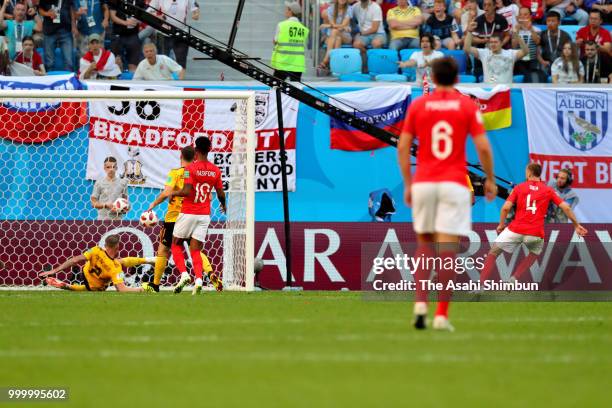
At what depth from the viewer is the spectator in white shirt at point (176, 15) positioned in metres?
22.2

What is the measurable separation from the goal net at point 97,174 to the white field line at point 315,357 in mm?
9980

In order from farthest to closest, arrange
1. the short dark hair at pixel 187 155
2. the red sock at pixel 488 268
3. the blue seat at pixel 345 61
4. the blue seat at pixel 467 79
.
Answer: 1. the blue seat at pixel 345 61
2. the blue seat at pixel 467 79
3. the red sock at pixel 488 268
4. the short dark hair at pixel 187 155

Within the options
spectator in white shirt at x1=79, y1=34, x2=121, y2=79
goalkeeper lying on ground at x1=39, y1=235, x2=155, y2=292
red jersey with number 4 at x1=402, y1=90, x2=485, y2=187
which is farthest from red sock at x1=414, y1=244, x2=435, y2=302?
spectator in white shirt at x1=79, y1=34, x2=121, y2=79

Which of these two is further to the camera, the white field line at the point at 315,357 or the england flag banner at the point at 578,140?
the england flag banner at the point at 578,140

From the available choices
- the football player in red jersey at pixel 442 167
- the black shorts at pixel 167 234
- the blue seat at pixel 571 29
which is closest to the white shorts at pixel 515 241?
the black shorts at pixel 167 234

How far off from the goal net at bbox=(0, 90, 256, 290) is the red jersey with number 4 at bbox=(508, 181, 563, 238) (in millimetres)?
4174

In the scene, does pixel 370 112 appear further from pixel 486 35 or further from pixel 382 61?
pixel 486 35

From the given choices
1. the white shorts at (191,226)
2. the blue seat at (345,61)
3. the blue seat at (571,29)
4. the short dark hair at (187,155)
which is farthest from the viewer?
the blue seat at (571,29)

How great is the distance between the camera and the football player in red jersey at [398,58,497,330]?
9477 millimetres

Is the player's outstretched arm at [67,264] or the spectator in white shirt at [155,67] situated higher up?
the spectator in white shirt at [155,67]

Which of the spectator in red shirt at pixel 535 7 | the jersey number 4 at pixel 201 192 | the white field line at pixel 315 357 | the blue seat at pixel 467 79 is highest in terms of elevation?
the spectator in red shirt at pixel 535 7

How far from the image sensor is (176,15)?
885 inches

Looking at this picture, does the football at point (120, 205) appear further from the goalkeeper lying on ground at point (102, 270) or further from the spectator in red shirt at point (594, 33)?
the spectator in red shirt at point (594, 33)

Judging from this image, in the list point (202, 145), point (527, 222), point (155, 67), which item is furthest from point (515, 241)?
point (155, 67)
